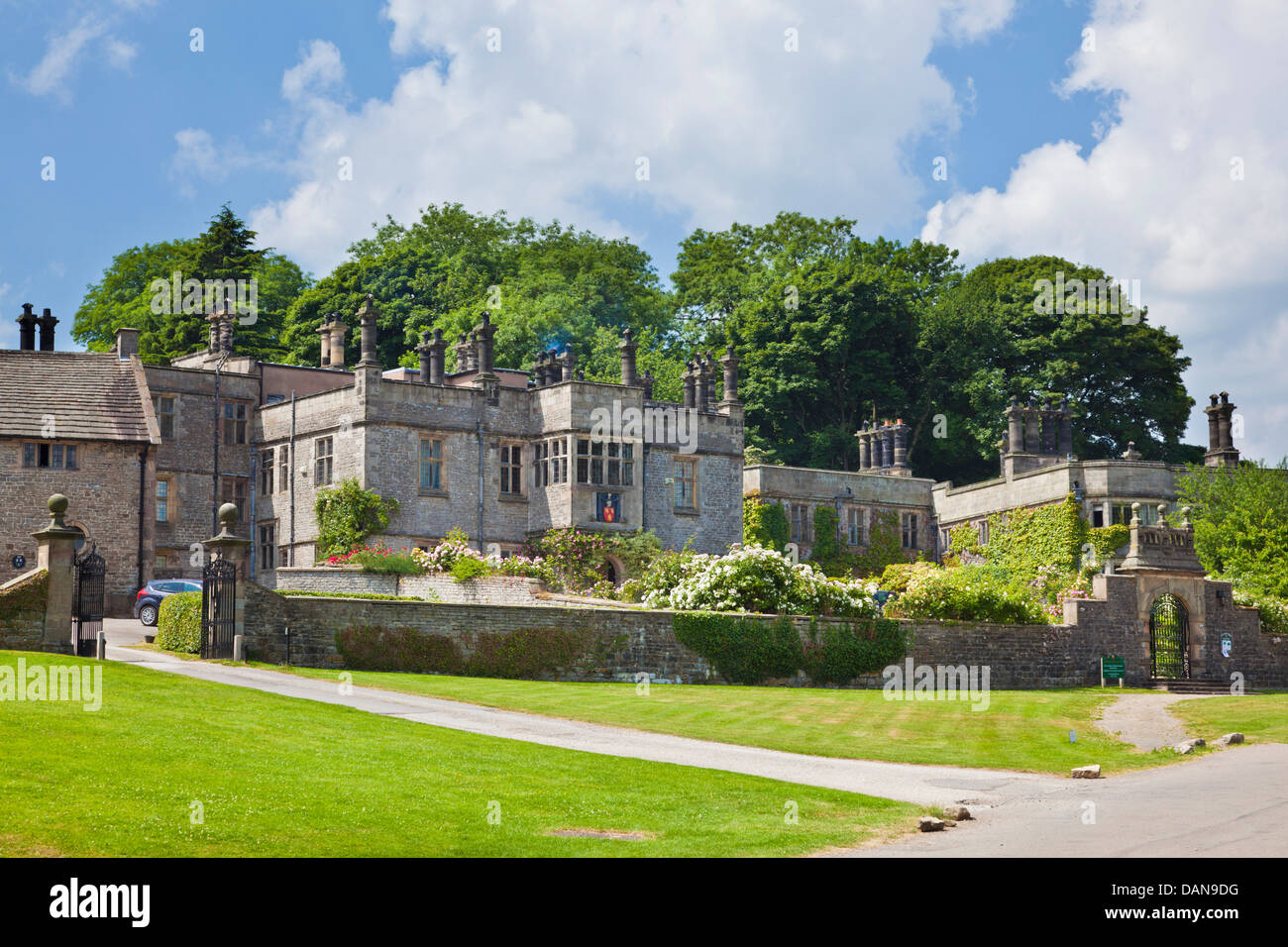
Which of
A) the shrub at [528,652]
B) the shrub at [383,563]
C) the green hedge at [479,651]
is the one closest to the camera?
the green hedge at [479,651]

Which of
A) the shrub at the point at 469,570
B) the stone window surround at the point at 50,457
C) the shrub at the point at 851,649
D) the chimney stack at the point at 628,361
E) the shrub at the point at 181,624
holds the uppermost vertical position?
the chimney stack at the point at 628,361

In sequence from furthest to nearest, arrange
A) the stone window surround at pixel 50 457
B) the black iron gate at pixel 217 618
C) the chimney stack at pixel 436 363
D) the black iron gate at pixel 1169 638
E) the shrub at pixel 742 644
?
the chimney stack at pixel 436 363
the stone window surround at pixel 50 457
the black iron gate at pixel 1169 638
the shrub at pixel 742 644
the black iron gate at pixel 217 618

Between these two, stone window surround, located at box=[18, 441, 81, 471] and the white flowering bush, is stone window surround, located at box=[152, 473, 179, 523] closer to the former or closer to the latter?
stone window surround, located at box=[18, 441, 81, 471]

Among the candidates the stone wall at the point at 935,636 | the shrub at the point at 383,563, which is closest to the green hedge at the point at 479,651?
the stone wall at the point at 935,636

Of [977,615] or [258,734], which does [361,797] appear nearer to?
[258,734]

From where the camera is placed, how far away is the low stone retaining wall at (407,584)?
4253cm

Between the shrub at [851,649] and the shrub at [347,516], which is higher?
the shrub at [347,516]

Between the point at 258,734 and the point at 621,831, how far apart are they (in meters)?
6.08

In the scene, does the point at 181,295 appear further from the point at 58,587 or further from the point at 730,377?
the point at 58,587

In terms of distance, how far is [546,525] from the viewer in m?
51.7

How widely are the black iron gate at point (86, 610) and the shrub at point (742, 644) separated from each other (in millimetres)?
12843

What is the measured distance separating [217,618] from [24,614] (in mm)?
4252

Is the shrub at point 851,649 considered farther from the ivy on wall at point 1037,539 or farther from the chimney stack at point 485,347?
the chimney stack at point 485,347
